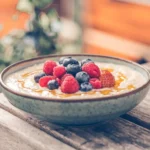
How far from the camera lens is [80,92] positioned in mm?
1081

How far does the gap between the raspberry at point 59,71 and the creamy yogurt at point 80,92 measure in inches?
1.9

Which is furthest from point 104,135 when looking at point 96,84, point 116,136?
point 96,84

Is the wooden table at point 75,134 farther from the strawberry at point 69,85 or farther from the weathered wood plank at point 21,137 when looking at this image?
the strawberry at point 69,85

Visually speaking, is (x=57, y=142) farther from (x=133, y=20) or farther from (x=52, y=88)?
(x=133, y=20)

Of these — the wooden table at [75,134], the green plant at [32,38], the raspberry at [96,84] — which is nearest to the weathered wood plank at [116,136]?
the wooden table at [75,134]

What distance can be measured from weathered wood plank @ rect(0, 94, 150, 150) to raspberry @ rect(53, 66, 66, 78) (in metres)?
0.13

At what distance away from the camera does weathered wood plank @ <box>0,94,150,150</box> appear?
1.01 metres

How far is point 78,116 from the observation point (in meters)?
1.02

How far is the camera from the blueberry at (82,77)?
3.59 ft

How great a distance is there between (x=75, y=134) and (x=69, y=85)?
124mm

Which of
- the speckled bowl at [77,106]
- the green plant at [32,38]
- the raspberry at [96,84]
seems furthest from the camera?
the green plant at [32,38]

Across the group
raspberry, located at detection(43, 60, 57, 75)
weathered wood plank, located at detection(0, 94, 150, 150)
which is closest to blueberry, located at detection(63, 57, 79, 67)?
raspberry, located at detection(43, 60, 57, 75)

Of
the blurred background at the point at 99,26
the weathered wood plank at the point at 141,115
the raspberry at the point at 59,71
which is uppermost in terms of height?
the raspberry at the point at 59,71

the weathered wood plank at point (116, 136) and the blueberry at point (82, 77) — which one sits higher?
the blueberry at point (82, 77)
